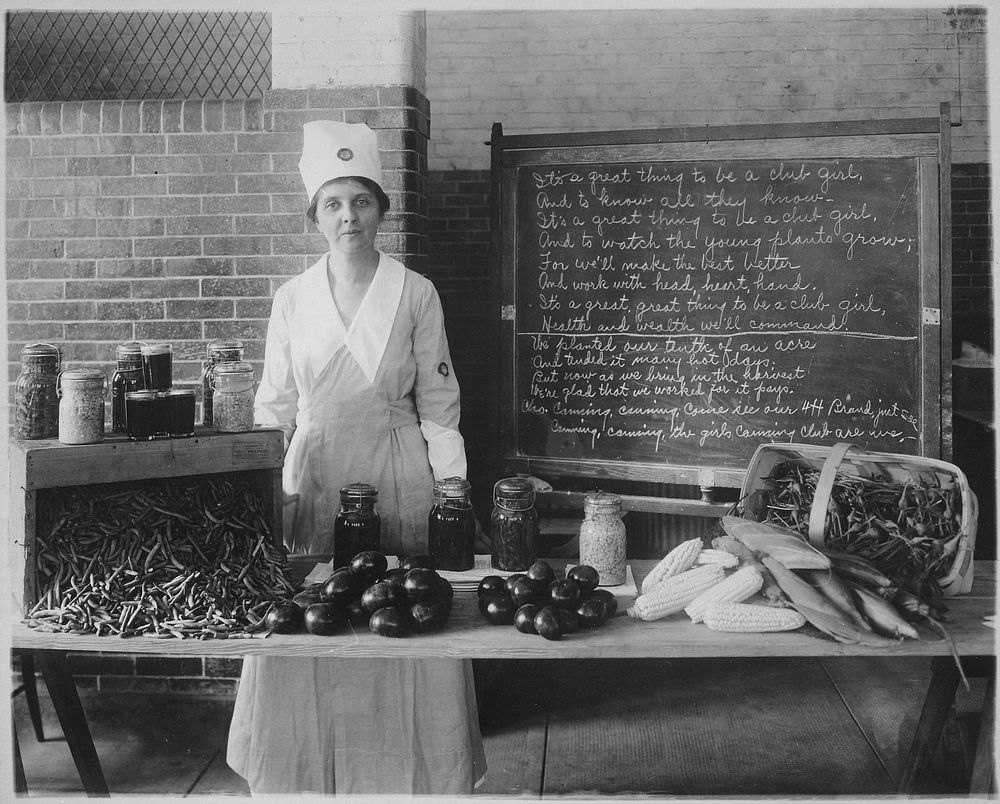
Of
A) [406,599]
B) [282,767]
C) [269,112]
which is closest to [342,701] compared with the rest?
[282,767]

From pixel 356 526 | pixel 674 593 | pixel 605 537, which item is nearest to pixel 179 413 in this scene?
pixel 356 526

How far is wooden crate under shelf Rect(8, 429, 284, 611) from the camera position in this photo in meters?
2.09

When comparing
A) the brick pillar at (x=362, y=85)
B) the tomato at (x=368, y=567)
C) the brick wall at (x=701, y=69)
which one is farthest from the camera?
the brick wall at (x=701, y=69)

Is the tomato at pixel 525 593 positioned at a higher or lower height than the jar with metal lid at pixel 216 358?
lower

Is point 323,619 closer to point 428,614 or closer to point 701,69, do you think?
point 428,614

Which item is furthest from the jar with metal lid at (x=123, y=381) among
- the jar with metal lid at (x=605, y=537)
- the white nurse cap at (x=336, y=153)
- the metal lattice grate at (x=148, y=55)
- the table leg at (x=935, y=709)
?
the metal lattice grate at (x=148, y=55)

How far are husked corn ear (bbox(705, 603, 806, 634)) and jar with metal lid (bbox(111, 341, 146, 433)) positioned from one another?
5.29ft

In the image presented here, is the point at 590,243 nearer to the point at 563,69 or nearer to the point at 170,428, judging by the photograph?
the point at 170,428

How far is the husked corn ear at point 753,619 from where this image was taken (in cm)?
203

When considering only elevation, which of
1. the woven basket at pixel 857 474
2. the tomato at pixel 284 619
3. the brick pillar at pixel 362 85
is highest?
the brick pillar at pixel 362 85

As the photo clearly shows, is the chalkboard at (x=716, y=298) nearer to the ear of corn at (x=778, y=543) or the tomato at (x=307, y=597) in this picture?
the ear of corn at (x=778, y=543)

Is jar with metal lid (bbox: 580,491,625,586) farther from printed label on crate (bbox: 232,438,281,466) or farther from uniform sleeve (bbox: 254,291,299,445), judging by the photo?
uniform sleeve (bbox: 254,291,299,445)

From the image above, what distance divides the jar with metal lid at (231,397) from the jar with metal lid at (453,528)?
0.58 m

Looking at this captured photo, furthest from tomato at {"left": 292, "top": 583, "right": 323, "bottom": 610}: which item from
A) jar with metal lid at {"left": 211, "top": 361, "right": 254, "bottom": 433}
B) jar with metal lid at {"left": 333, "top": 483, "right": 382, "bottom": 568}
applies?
jar with metal lid at {"left": 211, "top": 361, "right": 254, "bottom": 433}
